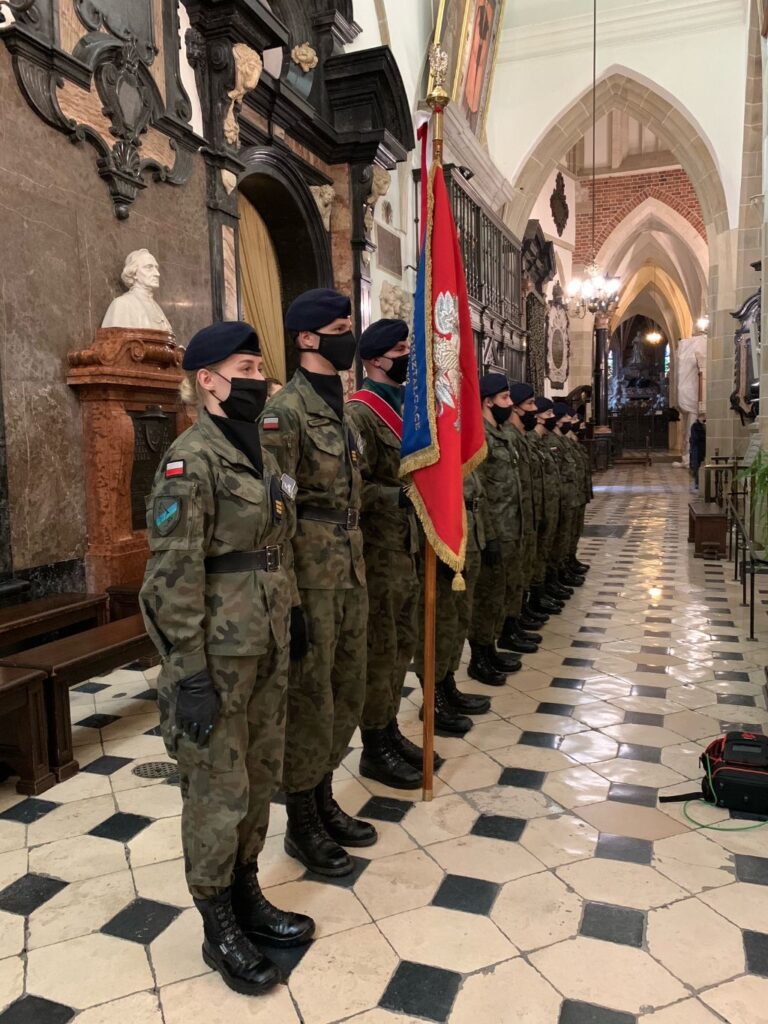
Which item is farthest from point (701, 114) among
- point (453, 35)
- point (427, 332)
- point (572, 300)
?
point (427, 332)

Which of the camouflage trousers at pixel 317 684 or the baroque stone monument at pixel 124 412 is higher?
the baroque stone monument at pixel 124 412

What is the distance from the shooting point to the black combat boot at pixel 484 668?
13.5 feet

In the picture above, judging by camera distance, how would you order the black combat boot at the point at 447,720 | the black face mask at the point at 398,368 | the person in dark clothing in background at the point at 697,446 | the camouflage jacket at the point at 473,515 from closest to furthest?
1. the black face mask at the point at 398,368
2. the black combat boot at the point at 447,720
3. the camouflage jacket at the point at 473,515
4. the person in dark clothing in background at the point at 697,446

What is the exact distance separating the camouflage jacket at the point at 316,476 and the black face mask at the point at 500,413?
2.28 metres

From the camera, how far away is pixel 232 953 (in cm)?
182

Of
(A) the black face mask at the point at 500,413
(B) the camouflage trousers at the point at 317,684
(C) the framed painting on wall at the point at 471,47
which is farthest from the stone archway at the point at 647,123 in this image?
(B) the camouflage trousers at the point at 317,684

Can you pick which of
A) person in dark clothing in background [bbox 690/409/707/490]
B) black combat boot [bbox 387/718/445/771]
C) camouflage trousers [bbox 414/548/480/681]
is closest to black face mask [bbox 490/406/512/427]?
camouflage trousers [bbox 414/548/480/681]

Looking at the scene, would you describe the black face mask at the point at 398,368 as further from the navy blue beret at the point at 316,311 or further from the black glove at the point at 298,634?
the black glove at the point at 298,634

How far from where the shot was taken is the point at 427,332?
2715 mm

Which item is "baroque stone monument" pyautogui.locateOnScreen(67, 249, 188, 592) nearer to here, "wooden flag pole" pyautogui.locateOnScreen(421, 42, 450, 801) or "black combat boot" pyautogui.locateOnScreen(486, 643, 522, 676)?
"black combat boot" pyautogui.locateOnScreen(486, 643, 522, 676)

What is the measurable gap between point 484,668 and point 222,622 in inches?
104

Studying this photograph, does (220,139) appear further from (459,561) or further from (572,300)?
(572,300)

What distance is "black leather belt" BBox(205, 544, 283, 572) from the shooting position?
1.79m

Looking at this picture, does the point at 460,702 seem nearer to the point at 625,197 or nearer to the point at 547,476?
the point at 547,476
